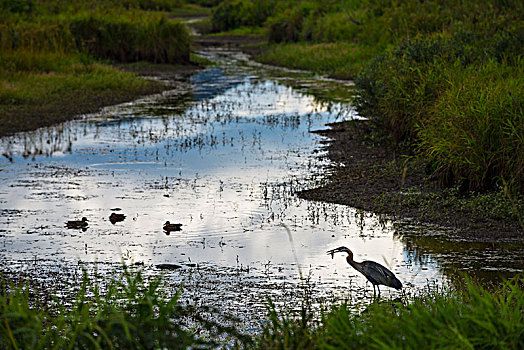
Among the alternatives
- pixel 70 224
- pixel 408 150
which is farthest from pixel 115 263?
pixel 408 150

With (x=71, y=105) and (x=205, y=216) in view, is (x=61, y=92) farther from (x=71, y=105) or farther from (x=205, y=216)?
(x=205, y=216)

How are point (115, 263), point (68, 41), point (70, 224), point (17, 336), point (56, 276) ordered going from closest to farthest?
point (17, 336)
point (56, 276)
point (115, 263)
point (70, 224)
point (68, 41)

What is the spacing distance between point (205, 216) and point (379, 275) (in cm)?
407

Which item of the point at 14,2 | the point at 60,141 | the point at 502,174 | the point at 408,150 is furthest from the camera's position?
the point at 14,2

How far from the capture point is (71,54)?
2602 cm

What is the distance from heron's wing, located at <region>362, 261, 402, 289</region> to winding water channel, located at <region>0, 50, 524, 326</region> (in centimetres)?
63

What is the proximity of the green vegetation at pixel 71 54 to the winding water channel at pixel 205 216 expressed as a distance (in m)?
1.81

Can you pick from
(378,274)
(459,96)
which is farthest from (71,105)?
(378,274)

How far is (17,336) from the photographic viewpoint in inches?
174

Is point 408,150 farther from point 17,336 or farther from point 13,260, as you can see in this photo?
point 17,336

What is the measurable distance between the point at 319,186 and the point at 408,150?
269 centimetres

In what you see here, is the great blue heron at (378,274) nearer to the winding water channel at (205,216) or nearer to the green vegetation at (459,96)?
the winding water channel at (205,216)

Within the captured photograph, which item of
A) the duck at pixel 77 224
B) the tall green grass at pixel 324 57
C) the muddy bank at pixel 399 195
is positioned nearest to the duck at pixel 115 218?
the duck at pixel 77 224

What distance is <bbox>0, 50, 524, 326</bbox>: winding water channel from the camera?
7.52 meters
